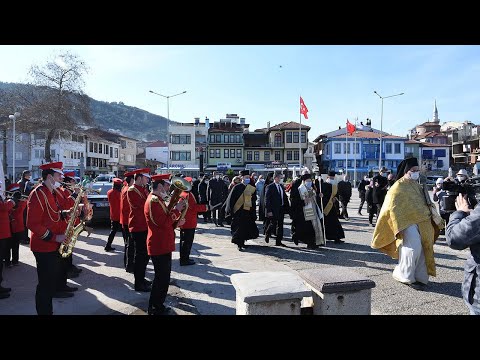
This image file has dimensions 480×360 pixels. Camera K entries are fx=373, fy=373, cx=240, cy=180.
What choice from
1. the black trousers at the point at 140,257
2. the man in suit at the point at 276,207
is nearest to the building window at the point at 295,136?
the man in suit at the point at 276,207

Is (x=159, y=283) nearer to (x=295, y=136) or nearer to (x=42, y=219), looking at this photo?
(x=42, y=219)

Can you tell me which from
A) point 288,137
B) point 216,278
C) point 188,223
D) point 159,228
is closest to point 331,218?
point 188,223

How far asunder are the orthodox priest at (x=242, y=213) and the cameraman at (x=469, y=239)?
20.9ft

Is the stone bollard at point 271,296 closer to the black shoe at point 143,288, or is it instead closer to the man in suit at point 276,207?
the black shoe at point 143,288

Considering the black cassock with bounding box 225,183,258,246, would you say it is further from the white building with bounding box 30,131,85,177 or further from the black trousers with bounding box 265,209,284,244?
the white building with bounding box 30,131,85,177

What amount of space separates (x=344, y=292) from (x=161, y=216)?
248 cm

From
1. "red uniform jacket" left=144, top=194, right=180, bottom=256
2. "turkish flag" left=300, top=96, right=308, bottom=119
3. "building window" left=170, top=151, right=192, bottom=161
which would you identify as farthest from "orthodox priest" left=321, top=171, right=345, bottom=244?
"building window" left=170, top=151, right=192, bottom=161

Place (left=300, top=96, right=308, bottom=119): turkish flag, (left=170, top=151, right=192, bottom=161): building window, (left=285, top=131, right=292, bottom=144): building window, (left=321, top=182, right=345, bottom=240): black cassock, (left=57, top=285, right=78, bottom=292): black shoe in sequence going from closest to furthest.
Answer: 1. (left=57, top=285, right=78, bottom=292): black shoe
2. (left=321, top=182, right=345, bottom=240): black cassock
3. (left=300, top=96, right=308, bottom=119): turkish flag
4. (left=285, top=131, right=292, bottom=144): building window
5. (left=170, top=151, right=192, bottom=161): building window

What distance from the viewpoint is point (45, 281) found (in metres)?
4.41

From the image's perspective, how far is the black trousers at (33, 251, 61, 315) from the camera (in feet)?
14.4

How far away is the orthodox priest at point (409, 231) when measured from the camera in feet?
19.5

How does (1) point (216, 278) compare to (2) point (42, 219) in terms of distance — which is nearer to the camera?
(2) point (42, 219)

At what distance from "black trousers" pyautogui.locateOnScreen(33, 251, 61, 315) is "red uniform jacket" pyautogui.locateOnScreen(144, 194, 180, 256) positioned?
1.14 meters

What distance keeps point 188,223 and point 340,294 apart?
460 cm
